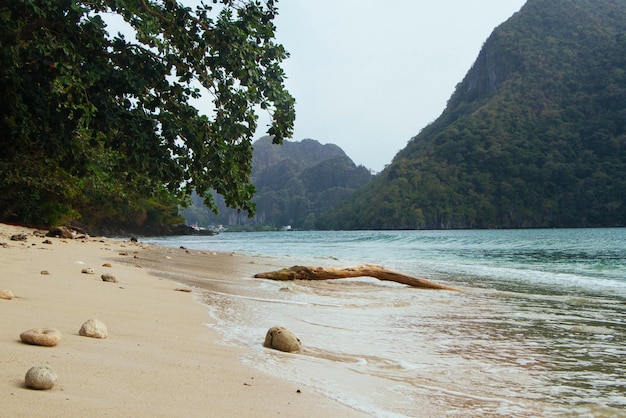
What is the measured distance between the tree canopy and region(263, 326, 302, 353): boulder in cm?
193

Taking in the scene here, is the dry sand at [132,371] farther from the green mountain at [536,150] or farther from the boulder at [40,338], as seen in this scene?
the green mountain at [536,150]

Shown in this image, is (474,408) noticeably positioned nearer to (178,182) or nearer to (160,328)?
(160,328)

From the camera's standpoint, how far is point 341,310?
775 cm

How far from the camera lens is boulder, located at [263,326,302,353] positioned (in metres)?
4.34

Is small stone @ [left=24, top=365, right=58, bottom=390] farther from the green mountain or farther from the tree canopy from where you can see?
the green mountain

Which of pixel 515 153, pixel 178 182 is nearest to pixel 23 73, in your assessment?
pixel 178 182

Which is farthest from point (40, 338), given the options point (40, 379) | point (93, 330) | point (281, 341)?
point (281, 341)

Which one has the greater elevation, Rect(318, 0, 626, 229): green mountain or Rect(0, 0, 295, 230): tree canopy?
Rect(318, 0, 626, 229): green mountain

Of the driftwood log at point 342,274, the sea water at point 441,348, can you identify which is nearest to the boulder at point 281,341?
the sea water at point 441,348

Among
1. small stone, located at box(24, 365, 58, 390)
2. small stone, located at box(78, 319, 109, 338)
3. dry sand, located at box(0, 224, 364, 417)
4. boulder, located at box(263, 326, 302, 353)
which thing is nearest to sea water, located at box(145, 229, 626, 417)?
boulder, located at box(263, 326, 302, 353)

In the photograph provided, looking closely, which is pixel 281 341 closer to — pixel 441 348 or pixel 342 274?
pixel 441 348

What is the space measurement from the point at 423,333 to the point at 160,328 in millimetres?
3130

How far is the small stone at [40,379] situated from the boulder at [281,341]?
2.23 metres

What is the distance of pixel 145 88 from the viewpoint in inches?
226
